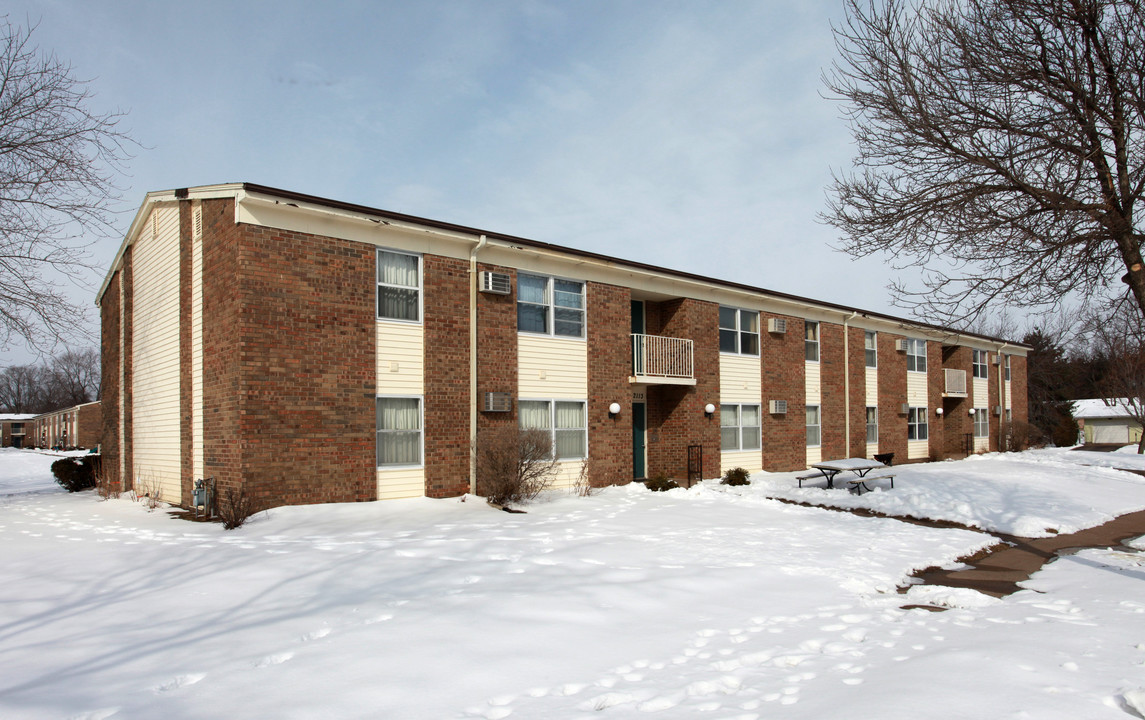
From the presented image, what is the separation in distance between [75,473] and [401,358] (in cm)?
1127

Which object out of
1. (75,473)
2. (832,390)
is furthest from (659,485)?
(75,473)

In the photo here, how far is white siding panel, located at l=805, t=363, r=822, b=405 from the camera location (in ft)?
74.2

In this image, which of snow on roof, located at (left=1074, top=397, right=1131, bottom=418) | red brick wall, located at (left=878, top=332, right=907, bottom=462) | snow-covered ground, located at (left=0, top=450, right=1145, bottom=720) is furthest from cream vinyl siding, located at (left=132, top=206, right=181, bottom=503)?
snow on roof, located at (left=1074, top=397, right=1131, bottom=418)

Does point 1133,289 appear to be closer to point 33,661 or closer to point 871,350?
point 33,661

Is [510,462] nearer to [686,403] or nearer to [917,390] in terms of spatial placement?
[686,403]

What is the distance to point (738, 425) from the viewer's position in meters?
20.2

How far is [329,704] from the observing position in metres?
4.07

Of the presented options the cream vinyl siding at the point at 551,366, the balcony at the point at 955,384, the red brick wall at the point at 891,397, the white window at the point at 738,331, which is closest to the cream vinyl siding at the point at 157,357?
the cream vinyl siding at the point at 551,366

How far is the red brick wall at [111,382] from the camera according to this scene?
57.1 ft

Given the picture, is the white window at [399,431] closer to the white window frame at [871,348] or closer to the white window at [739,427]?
the white window at [739,427]

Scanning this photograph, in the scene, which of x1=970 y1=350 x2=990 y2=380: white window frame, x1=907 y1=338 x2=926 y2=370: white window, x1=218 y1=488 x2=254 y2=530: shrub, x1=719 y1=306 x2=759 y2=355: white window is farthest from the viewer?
x1=970 y1=350 x2=990 y2=380: white window frame

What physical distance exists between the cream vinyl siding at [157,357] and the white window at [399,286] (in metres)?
4.25

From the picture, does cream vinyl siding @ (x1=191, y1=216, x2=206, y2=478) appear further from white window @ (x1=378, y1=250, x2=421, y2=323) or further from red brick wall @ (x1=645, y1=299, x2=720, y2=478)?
red brick wall @ (x1=645, y1=299, x2=720, y2=478)

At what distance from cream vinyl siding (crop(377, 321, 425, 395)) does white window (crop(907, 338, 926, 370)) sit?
21814 millimetres
